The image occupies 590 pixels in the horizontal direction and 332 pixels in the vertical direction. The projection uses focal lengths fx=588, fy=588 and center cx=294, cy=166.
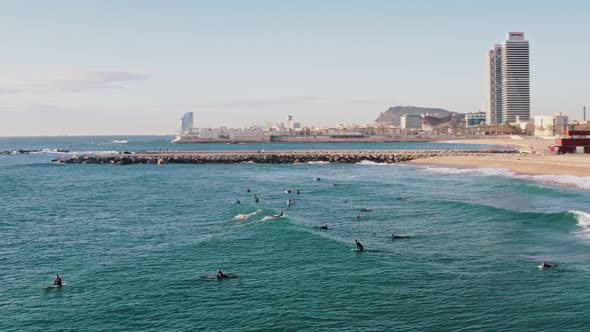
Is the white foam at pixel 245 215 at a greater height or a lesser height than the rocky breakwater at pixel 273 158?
lesser

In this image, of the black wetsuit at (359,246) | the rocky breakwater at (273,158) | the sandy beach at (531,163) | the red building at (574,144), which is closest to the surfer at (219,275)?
the black wetsuit at (359,246)

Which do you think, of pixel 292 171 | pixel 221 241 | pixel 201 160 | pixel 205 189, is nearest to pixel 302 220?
pixel 221 241

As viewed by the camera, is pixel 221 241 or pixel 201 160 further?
pixel 201 160

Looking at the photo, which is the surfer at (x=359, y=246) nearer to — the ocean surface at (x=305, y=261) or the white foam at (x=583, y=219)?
the ocean surface at (x=305, y=261)

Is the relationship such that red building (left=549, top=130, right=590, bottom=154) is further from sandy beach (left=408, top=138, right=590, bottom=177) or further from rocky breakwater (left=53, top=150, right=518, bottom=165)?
rocky breakwater (left=53, top=150, right=518, bottom=165)

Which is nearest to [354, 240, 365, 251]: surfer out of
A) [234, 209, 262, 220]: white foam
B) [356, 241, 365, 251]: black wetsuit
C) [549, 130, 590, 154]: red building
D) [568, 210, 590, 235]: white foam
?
[356, 241, 365, 251]: black wetsuit

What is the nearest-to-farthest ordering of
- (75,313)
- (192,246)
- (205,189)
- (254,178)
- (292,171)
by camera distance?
(75,313) → (192,246) → (205,189) → (254,178) → (292,171)

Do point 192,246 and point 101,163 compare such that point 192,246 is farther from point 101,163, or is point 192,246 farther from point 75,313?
point 101,163

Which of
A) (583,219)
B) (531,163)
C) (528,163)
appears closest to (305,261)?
(583,219)
